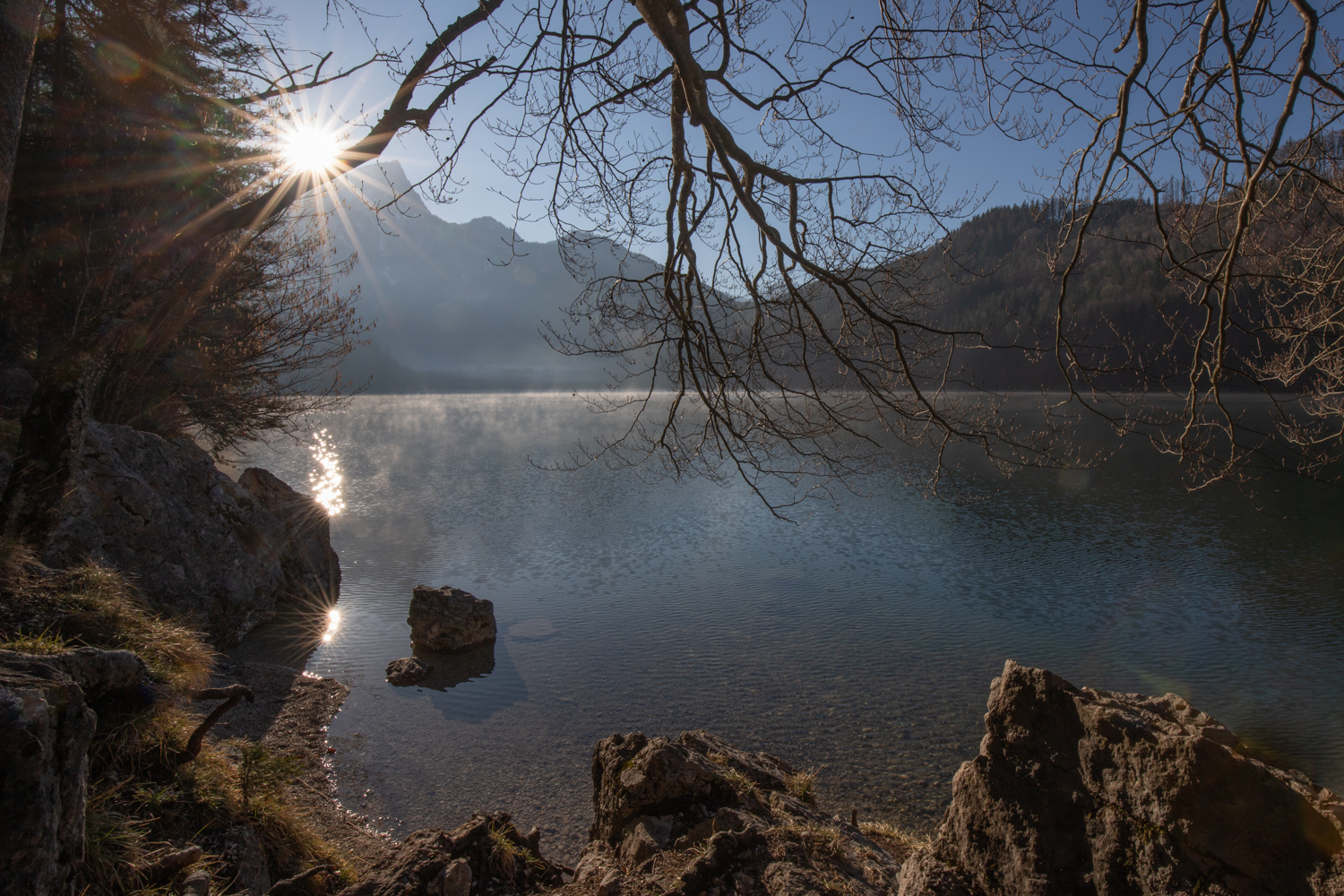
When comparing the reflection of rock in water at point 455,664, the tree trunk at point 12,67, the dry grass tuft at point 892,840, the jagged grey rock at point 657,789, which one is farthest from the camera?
the reflection of rock in water at point 455,664

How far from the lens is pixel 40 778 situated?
171 cm

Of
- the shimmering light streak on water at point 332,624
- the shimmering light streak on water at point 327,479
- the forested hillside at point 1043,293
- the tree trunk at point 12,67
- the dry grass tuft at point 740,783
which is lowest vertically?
the shimmering light streak on water at point 327,479

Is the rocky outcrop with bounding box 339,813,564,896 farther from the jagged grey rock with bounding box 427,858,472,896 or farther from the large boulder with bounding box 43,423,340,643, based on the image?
the large boulder with bounding box 43,423,340,643

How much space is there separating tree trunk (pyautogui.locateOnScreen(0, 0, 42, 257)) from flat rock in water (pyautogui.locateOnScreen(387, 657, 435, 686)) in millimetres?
6814

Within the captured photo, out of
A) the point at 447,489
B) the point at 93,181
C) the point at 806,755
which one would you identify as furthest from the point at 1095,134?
the point at 447,489

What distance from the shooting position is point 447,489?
22.5m

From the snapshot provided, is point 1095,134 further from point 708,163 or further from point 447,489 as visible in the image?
point 447,489

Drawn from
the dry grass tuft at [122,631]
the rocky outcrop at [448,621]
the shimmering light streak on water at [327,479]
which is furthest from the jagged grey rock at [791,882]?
the shimmering light streak on water at [327,479]

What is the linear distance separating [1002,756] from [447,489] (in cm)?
2196

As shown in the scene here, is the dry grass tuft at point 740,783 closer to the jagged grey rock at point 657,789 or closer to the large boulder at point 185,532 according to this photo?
the jagged grey rock at point 657,789

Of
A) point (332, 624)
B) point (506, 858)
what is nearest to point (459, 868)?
point (506, 858)

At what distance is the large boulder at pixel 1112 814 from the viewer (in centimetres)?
171

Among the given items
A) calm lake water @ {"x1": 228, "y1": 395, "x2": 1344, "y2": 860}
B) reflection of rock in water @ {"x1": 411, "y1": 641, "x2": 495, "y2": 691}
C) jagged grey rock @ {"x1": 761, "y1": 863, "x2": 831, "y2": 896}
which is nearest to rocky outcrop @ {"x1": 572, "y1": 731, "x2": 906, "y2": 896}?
jagged grey rock @ {"x1": 761, "y1": 863, "x2": 831, "y2": 896}

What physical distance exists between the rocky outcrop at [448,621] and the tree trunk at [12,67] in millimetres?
7400
